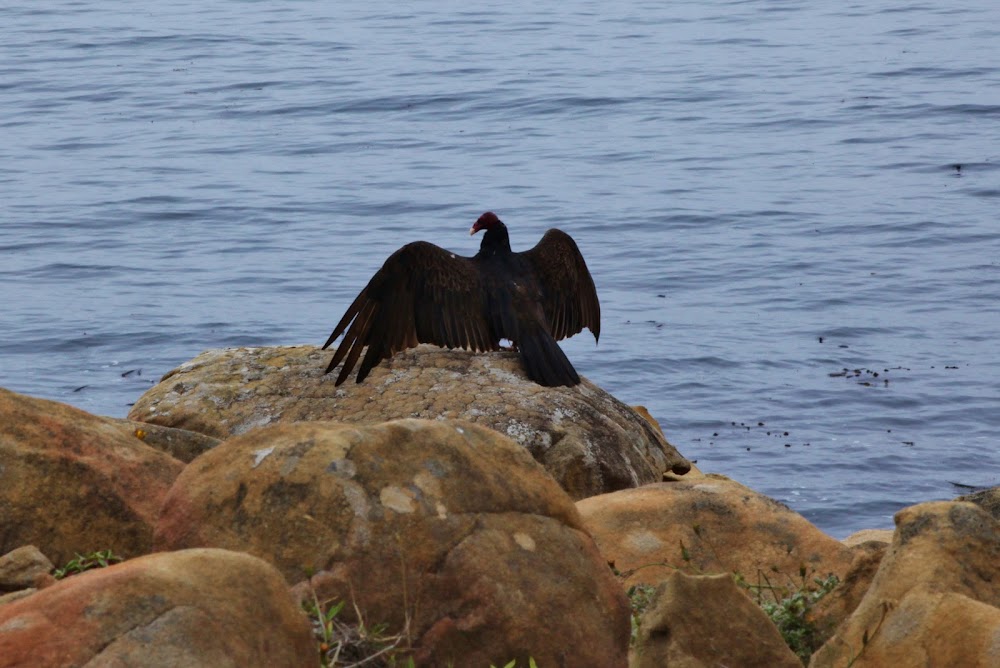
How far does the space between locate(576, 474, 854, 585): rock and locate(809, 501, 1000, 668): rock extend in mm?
1392

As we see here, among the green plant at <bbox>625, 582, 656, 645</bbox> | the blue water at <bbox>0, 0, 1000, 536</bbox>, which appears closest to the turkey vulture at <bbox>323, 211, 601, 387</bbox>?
the blue water at <bbox>0, 0, 1000, 536</bbox>

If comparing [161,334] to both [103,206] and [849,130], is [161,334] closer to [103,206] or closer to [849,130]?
[103,206]

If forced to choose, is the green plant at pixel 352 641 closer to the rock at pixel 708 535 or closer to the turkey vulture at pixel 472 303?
the rock at pixel 708 535

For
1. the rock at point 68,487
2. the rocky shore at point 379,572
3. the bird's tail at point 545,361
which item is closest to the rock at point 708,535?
the rocky shore at point 379,572

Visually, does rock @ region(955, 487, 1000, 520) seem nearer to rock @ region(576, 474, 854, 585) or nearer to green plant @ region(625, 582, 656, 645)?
rock @ region(576, 474, 854, 585)

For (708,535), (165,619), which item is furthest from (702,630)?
(708,535)

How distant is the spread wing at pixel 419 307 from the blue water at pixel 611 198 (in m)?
2.63

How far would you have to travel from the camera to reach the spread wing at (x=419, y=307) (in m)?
8.45

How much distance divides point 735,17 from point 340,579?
30678mm

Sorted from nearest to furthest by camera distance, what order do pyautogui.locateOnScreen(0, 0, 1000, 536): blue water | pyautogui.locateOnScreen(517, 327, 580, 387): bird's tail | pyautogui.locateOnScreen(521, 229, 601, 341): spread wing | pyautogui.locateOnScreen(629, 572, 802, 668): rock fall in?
pyautogui.locateOnScreen(629, 572, 802, 668): rock, pyautogui.locateOnScreen(517, 327, 580, 387): bird's tail, pyautogui.locateOnScreen(521, 229, 601, 341): spread wing, pyautogui.locateOnScreen(0, 0, 1000, 536): blue water

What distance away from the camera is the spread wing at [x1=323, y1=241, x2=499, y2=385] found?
845 centimetres

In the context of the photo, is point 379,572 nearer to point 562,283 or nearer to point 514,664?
point 514,664

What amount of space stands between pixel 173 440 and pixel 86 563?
1882mm

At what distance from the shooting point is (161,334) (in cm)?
1402
